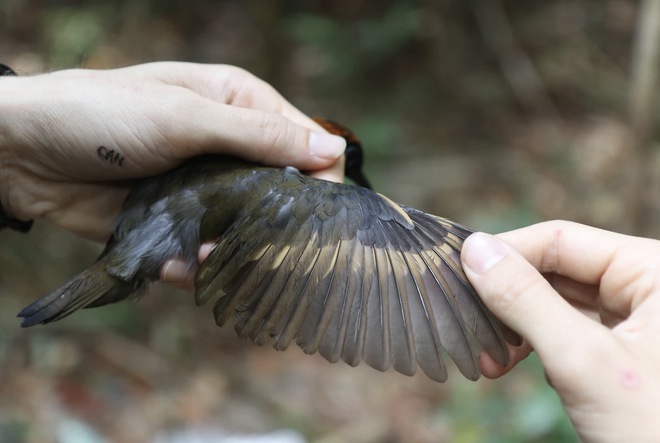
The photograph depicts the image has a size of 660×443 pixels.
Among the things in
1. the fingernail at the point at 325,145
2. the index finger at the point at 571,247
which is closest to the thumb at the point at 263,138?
the fingernail at the point at 325,145

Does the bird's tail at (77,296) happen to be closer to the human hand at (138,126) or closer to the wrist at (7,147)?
the human hand at (138,126)

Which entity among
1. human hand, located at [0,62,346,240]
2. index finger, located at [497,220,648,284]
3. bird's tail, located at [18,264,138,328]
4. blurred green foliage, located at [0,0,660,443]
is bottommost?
blurred green foliage, located at [0,0,660,443]

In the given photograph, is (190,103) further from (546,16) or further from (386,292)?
(546,16)

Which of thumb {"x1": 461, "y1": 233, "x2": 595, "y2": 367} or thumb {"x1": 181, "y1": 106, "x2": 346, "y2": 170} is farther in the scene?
thumb {"x1": 181, "y1": 106, "x2": 346, "y2": 170}

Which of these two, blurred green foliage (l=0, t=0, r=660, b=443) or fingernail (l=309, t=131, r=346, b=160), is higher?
fingernail (l=309, t=131, r=346, b=160)

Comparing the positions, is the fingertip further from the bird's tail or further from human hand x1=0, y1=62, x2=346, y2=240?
human hand x1=0, y1=62, x2=346, y2=240

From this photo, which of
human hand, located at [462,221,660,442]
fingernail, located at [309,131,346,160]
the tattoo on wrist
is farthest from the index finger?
the tattoo on wrist

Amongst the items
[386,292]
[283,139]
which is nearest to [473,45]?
[283,139]
